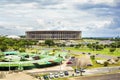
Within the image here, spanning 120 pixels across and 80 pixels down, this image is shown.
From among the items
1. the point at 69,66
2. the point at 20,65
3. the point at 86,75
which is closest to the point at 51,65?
the point at 69,66

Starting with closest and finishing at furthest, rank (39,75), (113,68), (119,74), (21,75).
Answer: (21,75), (39,75), (119,74), (113,68)

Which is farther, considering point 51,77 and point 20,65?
point 20,65

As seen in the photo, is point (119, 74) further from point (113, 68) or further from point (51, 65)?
point (51, 65)

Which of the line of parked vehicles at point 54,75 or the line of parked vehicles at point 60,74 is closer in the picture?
the line of parked vehicles at point 54,75

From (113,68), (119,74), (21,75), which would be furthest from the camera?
(113,68)

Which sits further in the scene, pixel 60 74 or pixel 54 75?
pixel 60 74

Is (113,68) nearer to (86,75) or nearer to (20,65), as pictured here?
(86,75)

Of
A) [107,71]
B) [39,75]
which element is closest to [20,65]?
[39,75]

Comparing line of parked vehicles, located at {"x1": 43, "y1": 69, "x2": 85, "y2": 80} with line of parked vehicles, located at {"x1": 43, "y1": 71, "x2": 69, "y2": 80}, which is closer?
line of parked vehicles, located at {"x1": 43, "y1": 71, "x2": 69, "y2": 80}

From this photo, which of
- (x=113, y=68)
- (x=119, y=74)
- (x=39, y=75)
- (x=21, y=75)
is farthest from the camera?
(x=113, y=68)
